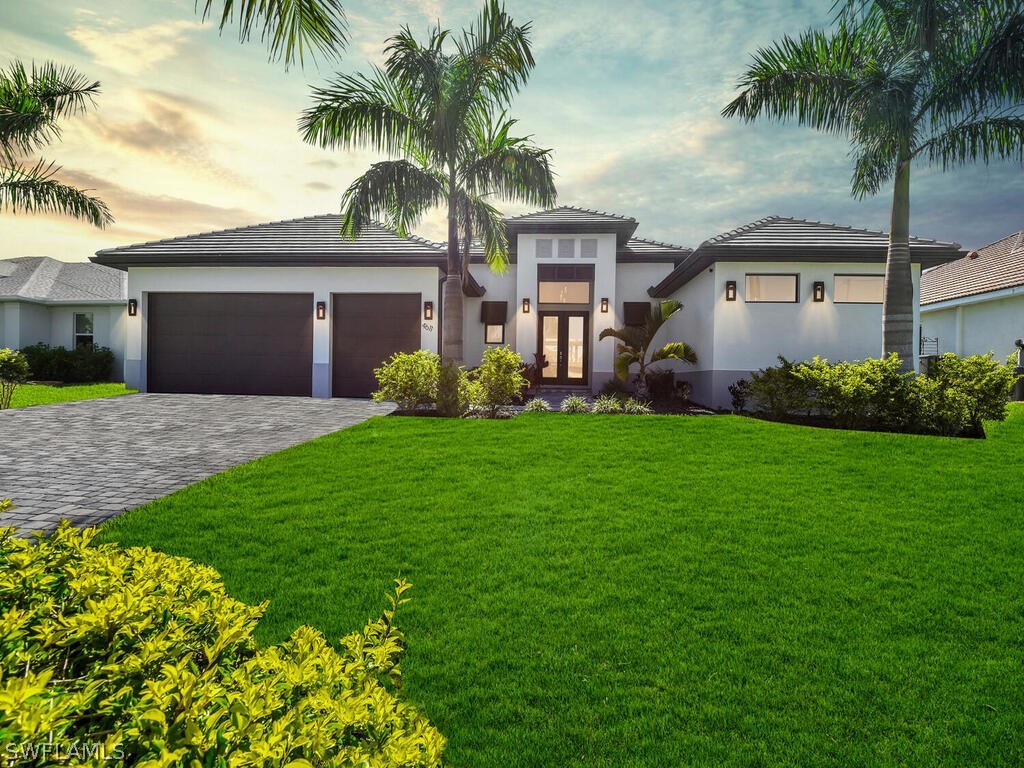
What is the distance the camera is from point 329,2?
4.22 metres

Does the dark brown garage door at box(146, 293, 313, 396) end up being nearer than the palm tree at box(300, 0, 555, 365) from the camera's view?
No

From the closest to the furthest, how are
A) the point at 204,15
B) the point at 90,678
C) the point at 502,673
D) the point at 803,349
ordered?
the point at 90,678 → the point at 502,673 → the point at 204,15 → the point at 803,349

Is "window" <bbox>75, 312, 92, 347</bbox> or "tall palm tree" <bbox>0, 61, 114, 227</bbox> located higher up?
"tall palm tree" <bbox>0, 61, 114, 227</bbox>

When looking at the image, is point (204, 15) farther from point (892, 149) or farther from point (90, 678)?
point (892, 149)

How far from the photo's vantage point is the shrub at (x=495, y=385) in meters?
11.0

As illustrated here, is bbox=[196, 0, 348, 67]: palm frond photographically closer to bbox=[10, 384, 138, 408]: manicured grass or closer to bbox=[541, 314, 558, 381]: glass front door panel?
bbox=[10, 384, 138, 408]: manicured grass

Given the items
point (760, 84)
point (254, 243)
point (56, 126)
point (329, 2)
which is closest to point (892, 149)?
point (760, 84)

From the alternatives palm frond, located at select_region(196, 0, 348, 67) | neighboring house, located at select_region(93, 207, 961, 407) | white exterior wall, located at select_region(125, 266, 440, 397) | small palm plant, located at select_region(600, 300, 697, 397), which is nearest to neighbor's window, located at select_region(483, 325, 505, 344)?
neighboring house, located at select_region(93, 207, 961, 407)

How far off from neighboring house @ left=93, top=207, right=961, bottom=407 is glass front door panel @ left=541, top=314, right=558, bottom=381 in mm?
53

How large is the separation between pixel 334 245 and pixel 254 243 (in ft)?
8.90

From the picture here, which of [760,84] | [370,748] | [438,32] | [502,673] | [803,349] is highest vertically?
[438,32]

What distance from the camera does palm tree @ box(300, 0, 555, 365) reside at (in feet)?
36.9

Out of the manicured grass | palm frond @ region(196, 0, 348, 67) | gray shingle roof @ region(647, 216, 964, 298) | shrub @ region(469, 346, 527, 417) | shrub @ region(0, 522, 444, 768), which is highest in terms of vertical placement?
gray shingle roof @ region(647, 216, 964, 298)

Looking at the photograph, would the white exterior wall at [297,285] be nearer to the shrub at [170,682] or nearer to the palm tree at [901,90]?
the palm tree at [901,90]
